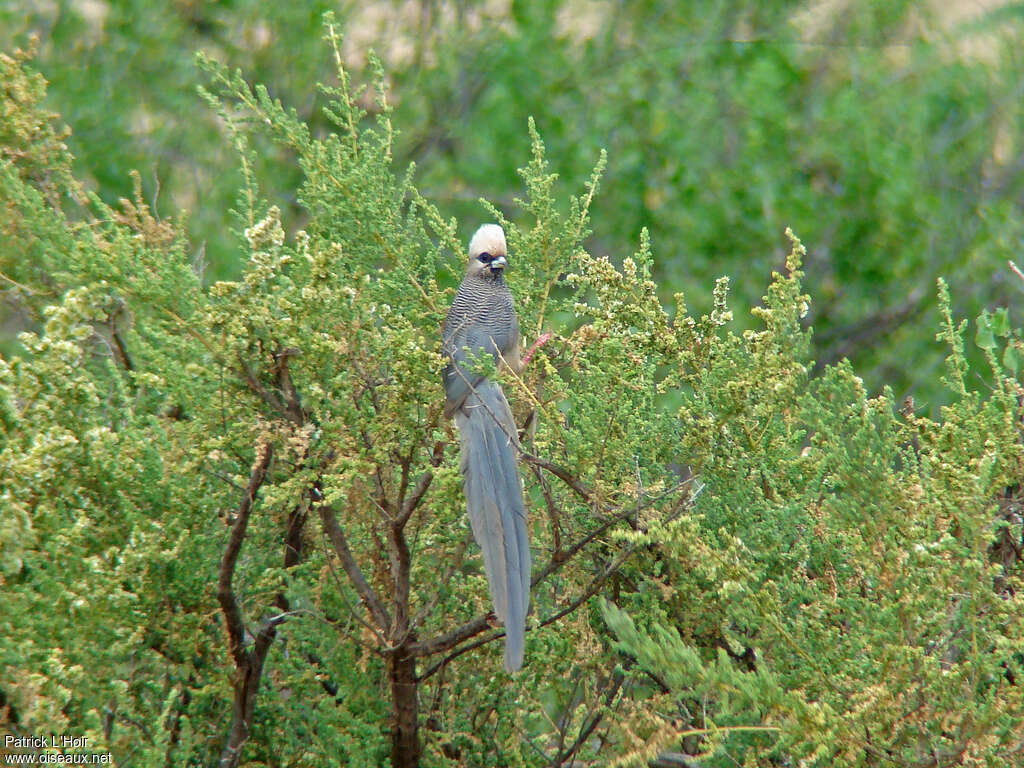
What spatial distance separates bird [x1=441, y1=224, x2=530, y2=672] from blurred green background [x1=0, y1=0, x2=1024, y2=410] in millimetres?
2734

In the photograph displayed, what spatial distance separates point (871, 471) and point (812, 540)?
1.29 feet

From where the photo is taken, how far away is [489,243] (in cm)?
415

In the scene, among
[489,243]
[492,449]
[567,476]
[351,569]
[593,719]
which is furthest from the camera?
[489,243]

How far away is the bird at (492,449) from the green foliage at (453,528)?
0.08 m

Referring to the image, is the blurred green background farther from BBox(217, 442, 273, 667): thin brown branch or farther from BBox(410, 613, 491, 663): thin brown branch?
BBox(217, 442, 273, 667): thin brown branch

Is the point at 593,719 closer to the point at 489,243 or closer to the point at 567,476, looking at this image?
the point at 567,476

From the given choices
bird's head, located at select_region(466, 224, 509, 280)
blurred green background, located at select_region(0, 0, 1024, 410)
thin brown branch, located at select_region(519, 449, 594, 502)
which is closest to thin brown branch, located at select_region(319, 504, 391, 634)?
thin brown branch, located at select_region(519, 449, 594, 502)

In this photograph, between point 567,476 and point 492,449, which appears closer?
point 567,476

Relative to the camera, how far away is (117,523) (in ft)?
8.80

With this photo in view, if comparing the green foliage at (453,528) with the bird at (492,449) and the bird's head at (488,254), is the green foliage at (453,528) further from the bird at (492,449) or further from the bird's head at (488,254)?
the bird's head at (488,254)

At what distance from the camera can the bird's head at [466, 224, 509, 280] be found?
4.05m

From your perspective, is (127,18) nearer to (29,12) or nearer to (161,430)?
(29,12)

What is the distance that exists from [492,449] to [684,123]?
4.53m

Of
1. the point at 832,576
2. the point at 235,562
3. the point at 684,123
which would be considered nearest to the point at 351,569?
the point at 235,562
